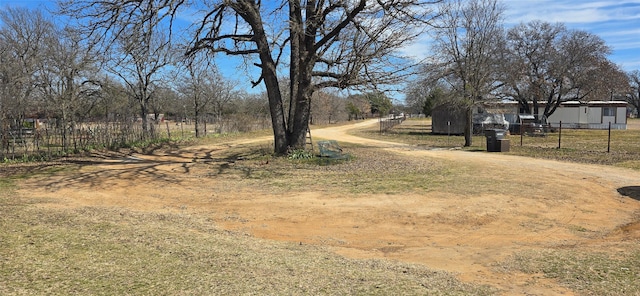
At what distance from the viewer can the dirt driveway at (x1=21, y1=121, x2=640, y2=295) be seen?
6.01m

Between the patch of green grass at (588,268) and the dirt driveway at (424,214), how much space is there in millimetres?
244

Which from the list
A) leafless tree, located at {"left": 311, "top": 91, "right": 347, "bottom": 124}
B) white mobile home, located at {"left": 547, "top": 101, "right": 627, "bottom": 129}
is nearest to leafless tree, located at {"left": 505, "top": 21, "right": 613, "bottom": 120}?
white mobile home, located at {"left": 547, "top": 101, "right": 627, "bottom": 129}

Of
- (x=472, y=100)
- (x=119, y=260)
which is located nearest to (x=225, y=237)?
(x=119, y=260)

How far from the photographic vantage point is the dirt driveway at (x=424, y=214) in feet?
19.7

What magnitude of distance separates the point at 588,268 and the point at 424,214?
12.3 ft

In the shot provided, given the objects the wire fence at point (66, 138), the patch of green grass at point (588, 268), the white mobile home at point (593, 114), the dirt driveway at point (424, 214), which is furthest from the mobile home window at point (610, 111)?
the patch of green grass at point (588, 268)

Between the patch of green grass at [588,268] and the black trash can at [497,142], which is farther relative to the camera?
the black trash can at [497,142]

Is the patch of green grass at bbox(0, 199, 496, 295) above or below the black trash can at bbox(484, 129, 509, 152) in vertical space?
below

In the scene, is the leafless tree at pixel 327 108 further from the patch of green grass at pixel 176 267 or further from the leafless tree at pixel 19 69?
the patch of green grass at pixel 176 267

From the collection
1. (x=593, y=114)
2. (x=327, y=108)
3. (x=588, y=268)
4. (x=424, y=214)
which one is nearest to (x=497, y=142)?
(x=424, y=214)

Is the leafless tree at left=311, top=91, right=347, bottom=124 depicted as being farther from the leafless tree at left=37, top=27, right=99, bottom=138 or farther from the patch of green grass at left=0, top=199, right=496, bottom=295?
the patch of green grass at left=0, top=199, right=496, bottom=295

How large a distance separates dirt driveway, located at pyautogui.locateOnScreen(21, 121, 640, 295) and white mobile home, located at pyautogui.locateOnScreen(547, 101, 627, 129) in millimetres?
36680

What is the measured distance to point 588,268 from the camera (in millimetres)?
4930

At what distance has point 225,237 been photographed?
21.3 ft
